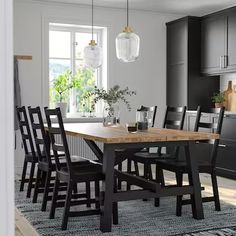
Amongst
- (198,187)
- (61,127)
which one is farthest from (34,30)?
(198,187)

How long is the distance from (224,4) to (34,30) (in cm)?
280

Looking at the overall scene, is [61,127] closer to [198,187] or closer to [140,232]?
[140,232]

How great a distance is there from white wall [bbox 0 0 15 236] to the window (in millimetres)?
5522

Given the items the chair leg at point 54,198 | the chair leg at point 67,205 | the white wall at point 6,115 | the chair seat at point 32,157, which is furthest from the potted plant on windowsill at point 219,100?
the white wall at point 6,115

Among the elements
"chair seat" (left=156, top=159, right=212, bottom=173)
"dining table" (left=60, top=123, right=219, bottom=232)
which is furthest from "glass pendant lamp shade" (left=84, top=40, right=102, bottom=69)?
"chair seat" (left=156, top=159, right=212, bottom=173)

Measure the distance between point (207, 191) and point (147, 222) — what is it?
4.76ft

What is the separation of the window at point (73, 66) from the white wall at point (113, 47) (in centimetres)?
19

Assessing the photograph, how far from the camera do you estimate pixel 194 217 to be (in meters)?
3.28

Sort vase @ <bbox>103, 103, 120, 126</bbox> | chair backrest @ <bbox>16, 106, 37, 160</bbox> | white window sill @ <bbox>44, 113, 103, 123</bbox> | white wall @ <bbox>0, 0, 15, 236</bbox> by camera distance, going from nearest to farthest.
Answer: white wall @ <bbox>0, 0, 15, 236</bbox> → chair backrest @ <bbox>16, 106, 37, 160</bbox> → vase @ <bbox>103, 103, 120, 126</bbox> → white window sill @ <bbox>44, 113, 103, 123</bbox>

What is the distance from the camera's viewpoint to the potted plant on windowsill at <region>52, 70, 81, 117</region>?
6180mm

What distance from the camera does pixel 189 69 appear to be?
6285 mm

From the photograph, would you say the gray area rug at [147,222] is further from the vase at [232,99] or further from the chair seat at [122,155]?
the vase at [232,99]

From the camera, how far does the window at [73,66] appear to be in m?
6.23

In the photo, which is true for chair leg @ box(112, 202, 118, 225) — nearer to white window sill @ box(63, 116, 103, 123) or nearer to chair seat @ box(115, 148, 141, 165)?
chair seat @ box(115, 148, 141, 165)
